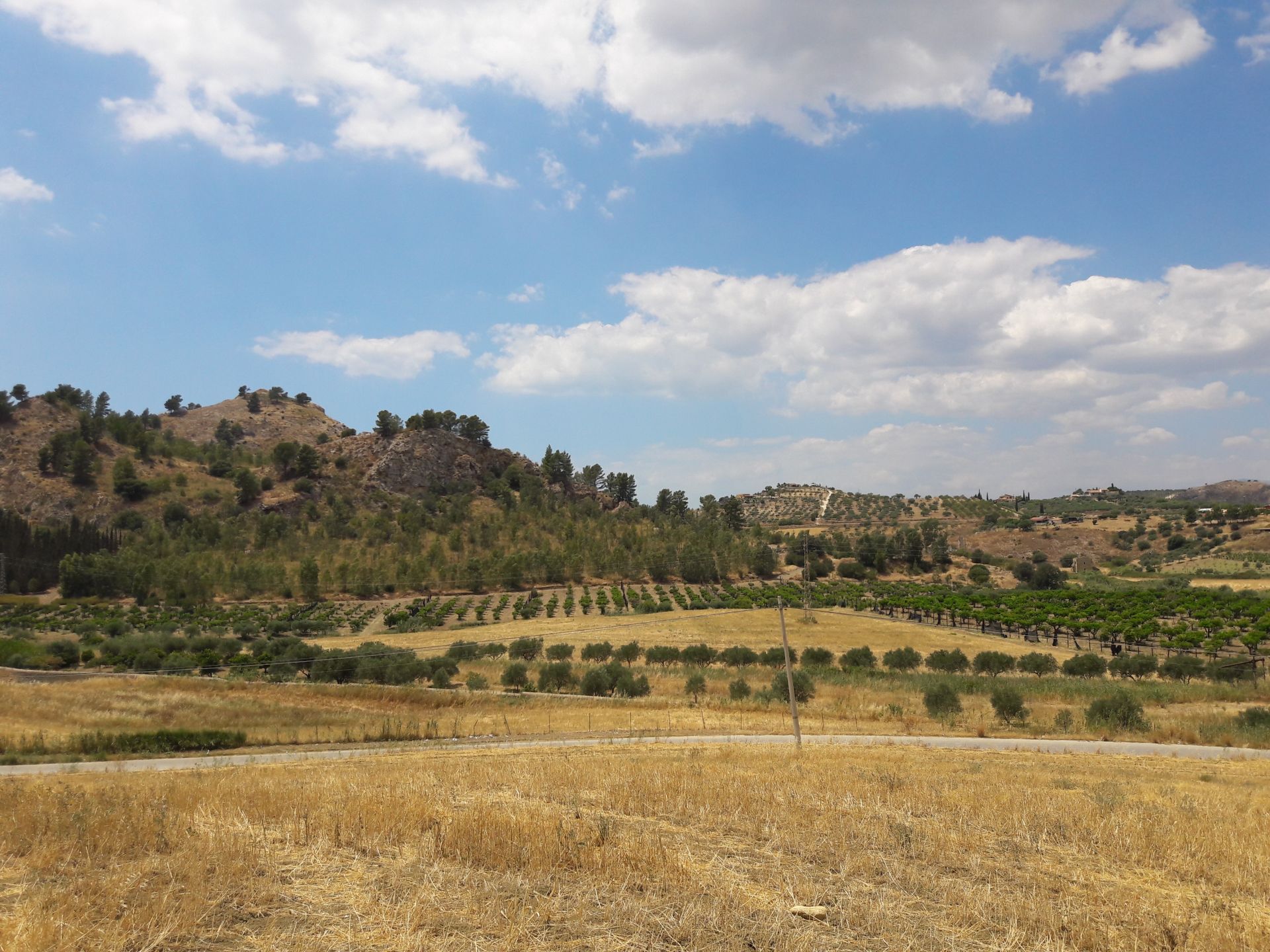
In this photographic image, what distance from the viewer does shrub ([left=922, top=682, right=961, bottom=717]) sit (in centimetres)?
3716

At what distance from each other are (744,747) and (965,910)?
1831 cm

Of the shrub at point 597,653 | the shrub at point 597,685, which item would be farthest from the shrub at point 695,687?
the shrub at point 597,653

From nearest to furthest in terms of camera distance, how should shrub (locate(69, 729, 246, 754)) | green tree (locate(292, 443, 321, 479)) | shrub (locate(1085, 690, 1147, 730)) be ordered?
shrub (locate(69, 729, 246, 754)) → shrub (locate(1085, 690, 1147, 730)) → green tree (locate(292, 443, 321, 479))

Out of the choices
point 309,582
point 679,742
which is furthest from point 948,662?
point 309,582

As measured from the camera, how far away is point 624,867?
28.9 feet

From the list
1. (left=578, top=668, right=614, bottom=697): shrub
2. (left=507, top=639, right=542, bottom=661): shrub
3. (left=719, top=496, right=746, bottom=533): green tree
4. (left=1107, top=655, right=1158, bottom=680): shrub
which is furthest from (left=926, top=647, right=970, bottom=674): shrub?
(left=719, top=496, right=746, bottom=533): green tree

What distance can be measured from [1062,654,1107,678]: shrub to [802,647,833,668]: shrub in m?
15.4

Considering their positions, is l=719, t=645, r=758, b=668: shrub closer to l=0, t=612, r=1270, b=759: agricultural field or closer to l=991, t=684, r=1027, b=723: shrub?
l=0, t=612, r=1270, b=759: agricultural field

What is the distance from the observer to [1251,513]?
157 m

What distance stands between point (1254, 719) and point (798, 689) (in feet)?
65.8

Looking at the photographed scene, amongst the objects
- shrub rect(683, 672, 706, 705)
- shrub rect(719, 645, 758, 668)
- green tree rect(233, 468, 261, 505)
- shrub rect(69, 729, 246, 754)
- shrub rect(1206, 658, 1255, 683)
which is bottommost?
shrub rect(1206, 658, 1255, 683)

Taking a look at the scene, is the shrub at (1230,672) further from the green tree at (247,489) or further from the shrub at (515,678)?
the green tree at (247,489)

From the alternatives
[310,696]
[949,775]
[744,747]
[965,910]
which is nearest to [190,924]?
[965,910]

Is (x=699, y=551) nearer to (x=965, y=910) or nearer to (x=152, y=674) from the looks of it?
(x=152, y=674)
